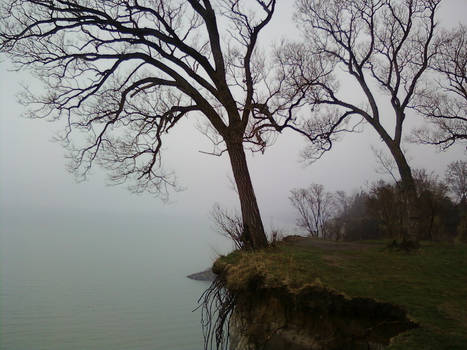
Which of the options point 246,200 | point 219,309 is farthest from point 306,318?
point 246,200

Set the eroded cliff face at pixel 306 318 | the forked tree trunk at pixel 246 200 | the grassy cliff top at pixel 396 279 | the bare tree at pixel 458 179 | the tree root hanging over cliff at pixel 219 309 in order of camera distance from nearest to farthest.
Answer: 1. the grassy cliff top at pixel 396 279
2. the eroded cliff face at pixel 306 318
3. the tree root hanging over cliff at pixel 219 309
4. the forked tree trunk at pixel 246 200
5. the bare tree at pixel 458 179

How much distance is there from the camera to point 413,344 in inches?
95.5

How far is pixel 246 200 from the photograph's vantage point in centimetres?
588

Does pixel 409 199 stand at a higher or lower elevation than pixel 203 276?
higher

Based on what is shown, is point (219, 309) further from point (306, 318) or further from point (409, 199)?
point (409, 199)

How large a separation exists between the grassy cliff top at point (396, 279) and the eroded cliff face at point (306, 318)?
0.28 ft

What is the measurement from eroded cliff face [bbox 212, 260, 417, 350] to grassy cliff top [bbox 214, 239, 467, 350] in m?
0.09

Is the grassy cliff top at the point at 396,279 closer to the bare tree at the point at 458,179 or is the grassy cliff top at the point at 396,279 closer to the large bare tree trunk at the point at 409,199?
the large bare tree trunk at the point at 409,199

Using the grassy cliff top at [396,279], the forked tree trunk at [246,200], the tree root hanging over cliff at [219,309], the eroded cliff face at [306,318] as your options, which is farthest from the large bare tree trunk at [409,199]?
the tree root hanging over cliff at [219,309]

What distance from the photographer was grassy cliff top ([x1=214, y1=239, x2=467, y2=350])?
260 cm

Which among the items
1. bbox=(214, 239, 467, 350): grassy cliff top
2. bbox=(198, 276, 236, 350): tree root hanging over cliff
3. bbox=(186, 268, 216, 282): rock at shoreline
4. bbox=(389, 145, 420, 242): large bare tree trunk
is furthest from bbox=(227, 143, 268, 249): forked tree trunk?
bbox=(186, 268, 216, 282): rock at shoreline

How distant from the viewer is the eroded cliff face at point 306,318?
3050 mm

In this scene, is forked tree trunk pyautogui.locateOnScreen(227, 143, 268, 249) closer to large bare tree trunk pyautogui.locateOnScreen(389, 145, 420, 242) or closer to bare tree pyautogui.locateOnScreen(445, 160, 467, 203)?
large bare tree trunk pyautogui.locateOnScreen(389, 145, 420, 242)

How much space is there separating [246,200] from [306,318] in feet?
9.08
